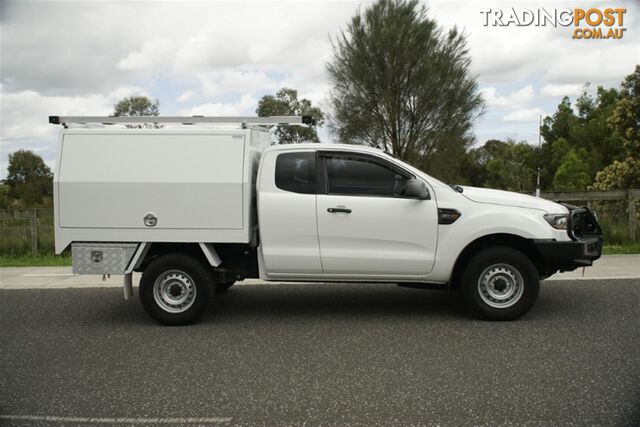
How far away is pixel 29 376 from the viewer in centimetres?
543

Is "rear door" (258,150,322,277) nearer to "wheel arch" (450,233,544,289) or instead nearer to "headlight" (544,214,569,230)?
"wheel arch" (450,233,544,289)

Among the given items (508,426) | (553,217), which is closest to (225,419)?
(508,426)

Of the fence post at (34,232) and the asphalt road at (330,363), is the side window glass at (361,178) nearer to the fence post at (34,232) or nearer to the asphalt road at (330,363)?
the asphalt road at (330,363)

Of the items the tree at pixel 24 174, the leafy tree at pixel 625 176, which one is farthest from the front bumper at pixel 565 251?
the tree at pixel 24 174

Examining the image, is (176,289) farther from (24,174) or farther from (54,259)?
(24,174)

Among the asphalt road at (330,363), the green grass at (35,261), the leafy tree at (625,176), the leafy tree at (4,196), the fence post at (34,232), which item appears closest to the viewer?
the asphalt road at (330,363)

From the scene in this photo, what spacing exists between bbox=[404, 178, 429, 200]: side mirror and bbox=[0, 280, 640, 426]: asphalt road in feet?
4.70

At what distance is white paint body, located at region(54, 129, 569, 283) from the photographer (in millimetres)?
6844

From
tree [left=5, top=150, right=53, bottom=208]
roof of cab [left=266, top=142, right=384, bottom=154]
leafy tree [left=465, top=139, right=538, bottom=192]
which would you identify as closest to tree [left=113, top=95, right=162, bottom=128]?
tree [left=5, top=150, right=53, bottom=208]

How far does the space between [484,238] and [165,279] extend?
11.9 ft

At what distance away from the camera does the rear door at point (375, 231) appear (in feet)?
22.5

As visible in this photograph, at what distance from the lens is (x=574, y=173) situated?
52469 millimetres

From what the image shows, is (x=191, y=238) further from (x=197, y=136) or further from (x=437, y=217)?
(x=437, y=217)

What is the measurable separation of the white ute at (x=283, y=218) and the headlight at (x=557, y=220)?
12 millimetres
